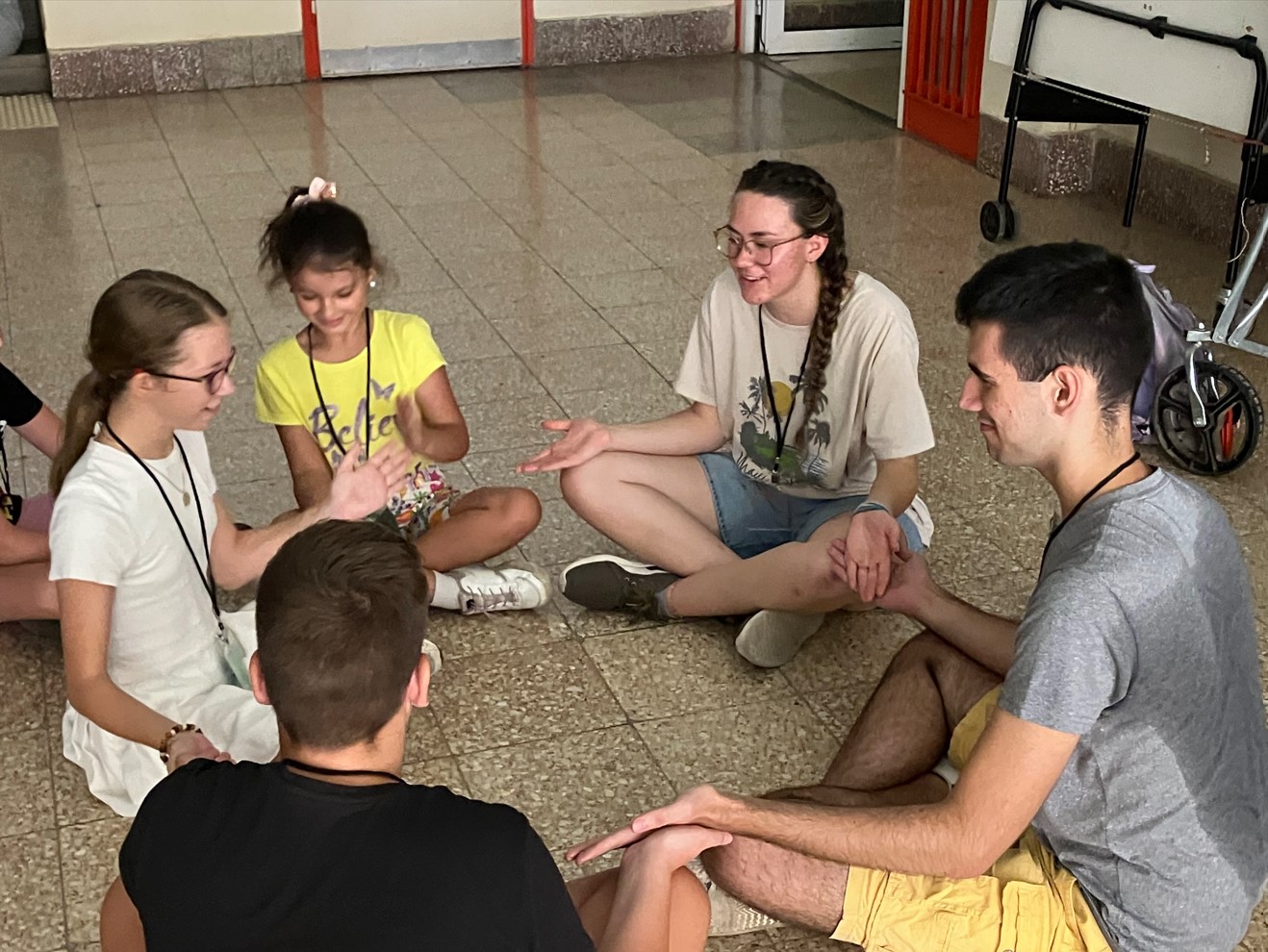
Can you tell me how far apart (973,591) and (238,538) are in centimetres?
135

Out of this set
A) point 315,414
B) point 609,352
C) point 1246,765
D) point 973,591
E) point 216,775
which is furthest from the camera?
point 609,352

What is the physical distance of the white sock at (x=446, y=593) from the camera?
277 cm

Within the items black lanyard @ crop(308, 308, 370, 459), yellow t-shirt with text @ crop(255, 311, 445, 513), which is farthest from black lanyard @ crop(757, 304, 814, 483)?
black lanyard @ crop(308, 308, 370, 459)

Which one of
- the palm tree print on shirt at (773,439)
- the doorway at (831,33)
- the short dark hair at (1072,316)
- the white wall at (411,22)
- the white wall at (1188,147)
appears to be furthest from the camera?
the doorway at (831,33)

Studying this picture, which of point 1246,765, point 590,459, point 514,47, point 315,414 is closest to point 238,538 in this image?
point 315,414

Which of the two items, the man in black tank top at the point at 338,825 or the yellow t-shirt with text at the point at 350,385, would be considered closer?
the man in black tank top at the point at 338,825

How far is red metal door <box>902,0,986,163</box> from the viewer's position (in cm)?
573

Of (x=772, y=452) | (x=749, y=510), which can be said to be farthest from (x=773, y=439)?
(x=749, y=510)

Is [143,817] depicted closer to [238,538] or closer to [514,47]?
[238,538]

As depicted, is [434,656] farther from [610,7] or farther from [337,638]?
[610,7]

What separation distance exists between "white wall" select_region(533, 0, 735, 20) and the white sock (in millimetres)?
5383

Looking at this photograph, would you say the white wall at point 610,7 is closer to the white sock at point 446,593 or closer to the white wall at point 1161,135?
the white wall at point 1161,135

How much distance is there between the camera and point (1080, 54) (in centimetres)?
445

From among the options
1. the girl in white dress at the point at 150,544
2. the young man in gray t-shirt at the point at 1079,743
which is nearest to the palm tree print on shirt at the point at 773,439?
the girl in white dress at the point at 150,544
